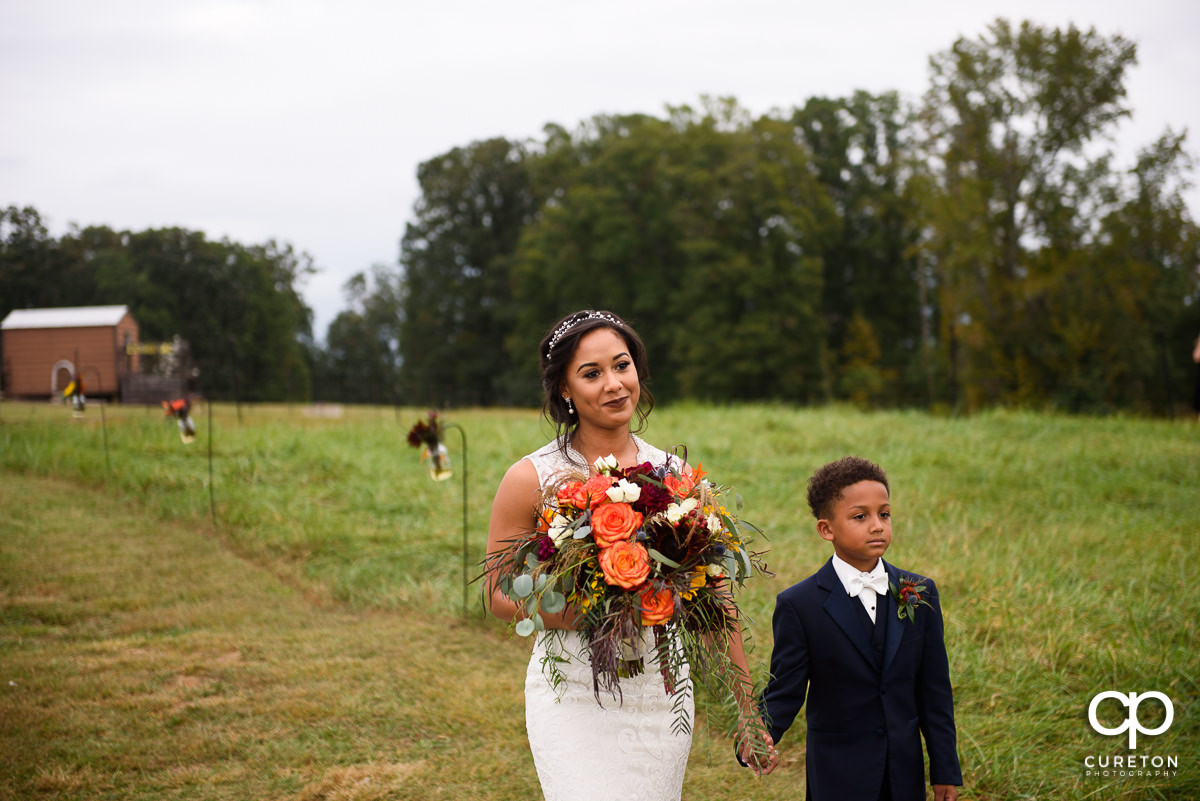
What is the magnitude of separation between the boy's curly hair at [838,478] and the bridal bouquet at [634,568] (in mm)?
537

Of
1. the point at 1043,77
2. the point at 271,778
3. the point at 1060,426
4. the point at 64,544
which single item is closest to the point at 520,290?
the point at 1043,77

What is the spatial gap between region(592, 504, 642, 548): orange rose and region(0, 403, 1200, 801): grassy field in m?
2.78

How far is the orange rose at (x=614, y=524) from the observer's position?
1985 millimetres

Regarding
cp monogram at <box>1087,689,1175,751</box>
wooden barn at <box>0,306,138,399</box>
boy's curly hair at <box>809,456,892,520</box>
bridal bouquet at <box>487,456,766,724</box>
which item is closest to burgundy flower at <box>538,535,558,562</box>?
bridal bouquet at <box>487,456,766,724</box>

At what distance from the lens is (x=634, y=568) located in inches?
76.7

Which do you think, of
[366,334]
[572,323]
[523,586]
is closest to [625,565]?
[523,586]

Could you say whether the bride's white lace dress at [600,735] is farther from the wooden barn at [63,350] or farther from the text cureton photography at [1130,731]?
the wooden barn at [63,350]

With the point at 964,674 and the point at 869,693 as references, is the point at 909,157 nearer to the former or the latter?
the point at 964,674

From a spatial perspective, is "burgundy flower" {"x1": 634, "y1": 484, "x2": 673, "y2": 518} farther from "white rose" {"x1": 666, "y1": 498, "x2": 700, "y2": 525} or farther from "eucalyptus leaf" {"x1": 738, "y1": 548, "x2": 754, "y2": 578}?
"eucalyptus leaf" {"x1": 738, "y1": 548, "x2": 754, "y2": 578}

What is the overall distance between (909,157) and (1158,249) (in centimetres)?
787

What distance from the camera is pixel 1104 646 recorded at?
4898 mm

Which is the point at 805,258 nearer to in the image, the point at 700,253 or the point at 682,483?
the point at 700,253

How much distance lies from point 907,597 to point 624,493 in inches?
39.5

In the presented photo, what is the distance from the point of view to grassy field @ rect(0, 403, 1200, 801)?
4.40 meters
